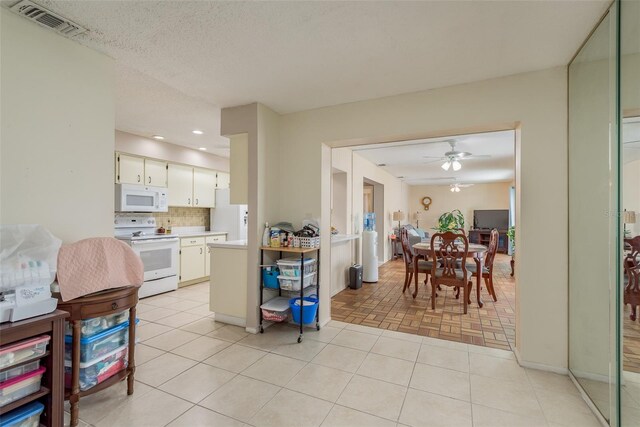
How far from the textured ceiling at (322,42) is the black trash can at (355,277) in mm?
2877

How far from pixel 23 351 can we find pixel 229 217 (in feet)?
13.8

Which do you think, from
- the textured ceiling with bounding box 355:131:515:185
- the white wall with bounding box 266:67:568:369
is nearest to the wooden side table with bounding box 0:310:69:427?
the white wall with bounding box 266:67:568:369

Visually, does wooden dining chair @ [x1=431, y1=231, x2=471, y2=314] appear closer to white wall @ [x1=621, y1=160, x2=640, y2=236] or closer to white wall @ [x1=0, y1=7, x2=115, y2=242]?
white wall @ [x1=621, y1=160, x2=640, y2=236]

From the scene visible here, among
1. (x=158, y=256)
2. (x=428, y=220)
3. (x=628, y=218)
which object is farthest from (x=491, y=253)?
(x=428, y=220)

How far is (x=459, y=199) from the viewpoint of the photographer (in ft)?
33.4

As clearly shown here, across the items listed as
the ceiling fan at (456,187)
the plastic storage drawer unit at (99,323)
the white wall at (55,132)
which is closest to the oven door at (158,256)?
the white wall at (55,132)

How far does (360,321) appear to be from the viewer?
129 inches

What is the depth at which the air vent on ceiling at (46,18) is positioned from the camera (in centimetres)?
159

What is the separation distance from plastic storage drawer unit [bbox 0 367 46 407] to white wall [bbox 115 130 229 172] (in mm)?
3545

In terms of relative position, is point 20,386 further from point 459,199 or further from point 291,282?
point 459,199

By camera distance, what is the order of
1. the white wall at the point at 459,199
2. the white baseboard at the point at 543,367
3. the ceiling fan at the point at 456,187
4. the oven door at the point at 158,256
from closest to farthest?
the white baseboard at the point at 543,367
the oven door at the point at 158,256
the ceiling fan at the point at 456,187
the white wall at the point at 459,199

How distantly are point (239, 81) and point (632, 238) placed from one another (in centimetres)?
289

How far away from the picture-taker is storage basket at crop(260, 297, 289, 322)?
9.32 ft

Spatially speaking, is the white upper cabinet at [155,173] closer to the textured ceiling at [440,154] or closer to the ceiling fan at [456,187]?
the textured ceiling at [440,154]
